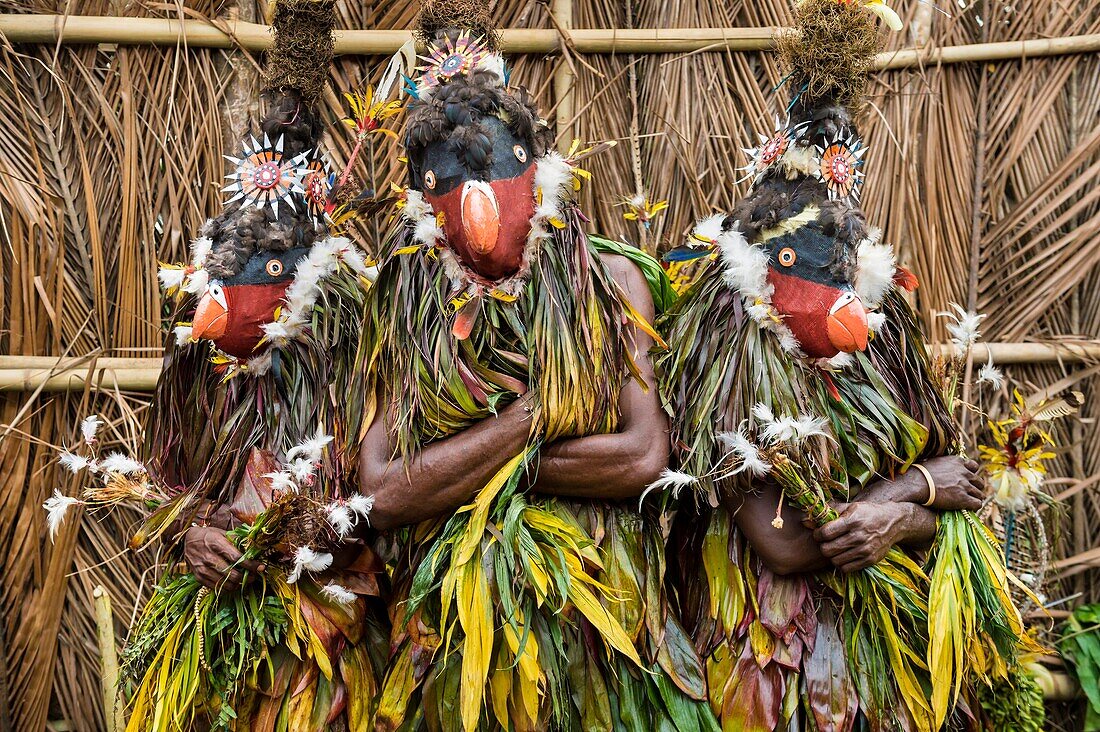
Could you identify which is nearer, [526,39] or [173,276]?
[173,276]

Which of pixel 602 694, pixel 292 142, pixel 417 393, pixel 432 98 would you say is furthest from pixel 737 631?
pixel 292 142

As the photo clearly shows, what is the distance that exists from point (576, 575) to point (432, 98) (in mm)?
1002

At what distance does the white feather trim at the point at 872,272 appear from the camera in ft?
7.07

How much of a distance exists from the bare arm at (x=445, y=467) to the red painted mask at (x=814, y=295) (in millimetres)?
591

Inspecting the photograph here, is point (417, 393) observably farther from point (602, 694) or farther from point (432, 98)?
point (602, 694)

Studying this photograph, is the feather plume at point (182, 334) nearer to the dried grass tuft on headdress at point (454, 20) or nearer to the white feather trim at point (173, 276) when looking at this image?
the white feather trim at point (173, 276)

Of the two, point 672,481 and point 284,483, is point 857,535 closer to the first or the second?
point 672,481

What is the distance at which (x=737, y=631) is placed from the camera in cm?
214

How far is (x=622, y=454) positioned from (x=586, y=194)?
3.74ft

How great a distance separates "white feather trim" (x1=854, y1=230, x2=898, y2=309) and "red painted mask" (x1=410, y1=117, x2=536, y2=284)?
2.35 feet

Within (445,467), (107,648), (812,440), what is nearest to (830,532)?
(812,440)

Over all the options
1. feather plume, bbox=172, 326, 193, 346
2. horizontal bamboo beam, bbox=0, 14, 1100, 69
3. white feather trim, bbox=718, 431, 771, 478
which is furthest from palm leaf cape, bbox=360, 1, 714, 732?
horizontal bamboo beam, bbox=0, 14, 1100, 69

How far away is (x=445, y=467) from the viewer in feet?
6.79

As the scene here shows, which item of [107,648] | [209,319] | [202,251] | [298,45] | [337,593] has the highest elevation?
[298,45]
